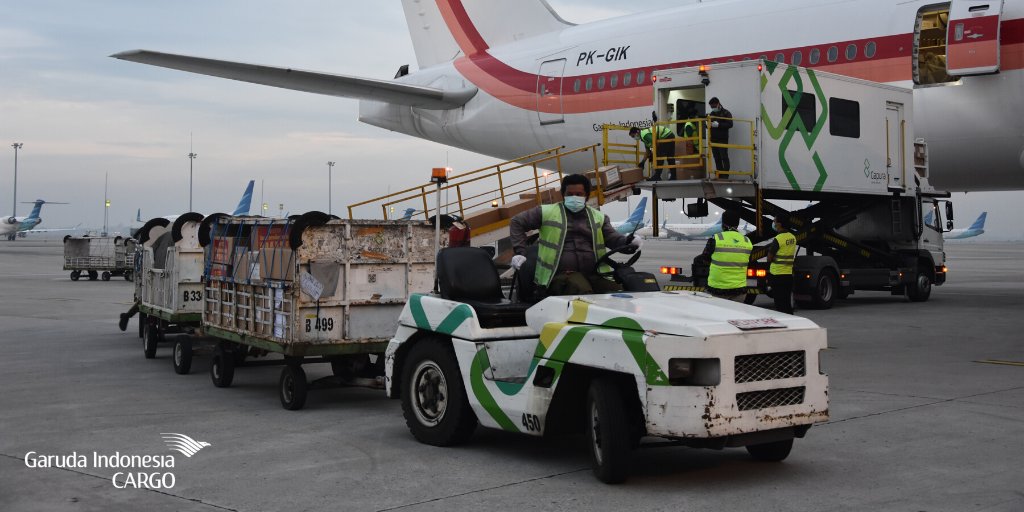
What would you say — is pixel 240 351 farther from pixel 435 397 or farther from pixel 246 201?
pixel 246 201

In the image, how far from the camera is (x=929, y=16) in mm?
18609

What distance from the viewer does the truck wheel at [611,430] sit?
6031 millimetres

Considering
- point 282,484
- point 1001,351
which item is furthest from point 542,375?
point 1001,351

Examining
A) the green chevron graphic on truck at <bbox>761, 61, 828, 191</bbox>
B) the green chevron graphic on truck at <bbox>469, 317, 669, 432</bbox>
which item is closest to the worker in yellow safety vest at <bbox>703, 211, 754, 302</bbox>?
the green chevron graphic on truck at <bbox>761, 61, 828, 191</bbox>

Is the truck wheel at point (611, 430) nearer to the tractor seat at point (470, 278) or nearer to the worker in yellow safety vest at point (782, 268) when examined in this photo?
the tractor seat at point (470, 278)

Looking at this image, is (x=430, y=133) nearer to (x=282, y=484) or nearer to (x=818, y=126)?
(x=818, y=126)

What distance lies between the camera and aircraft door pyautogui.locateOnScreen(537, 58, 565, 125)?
25.2 meters

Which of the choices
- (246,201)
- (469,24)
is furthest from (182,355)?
(246,201)

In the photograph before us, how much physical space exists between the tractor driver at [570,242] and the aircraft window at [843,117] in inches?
467

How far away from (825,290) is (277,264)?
517 inches

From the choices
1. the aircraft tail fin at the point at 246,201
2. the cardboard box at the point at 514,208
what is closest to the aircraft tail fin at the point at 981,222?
the aircraft tail fin at the point at 246,201

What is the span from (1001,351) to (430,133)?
63.5 feet

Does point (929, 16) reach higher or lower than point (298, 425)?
higher

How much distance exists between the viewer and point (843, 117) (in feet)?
60.4
